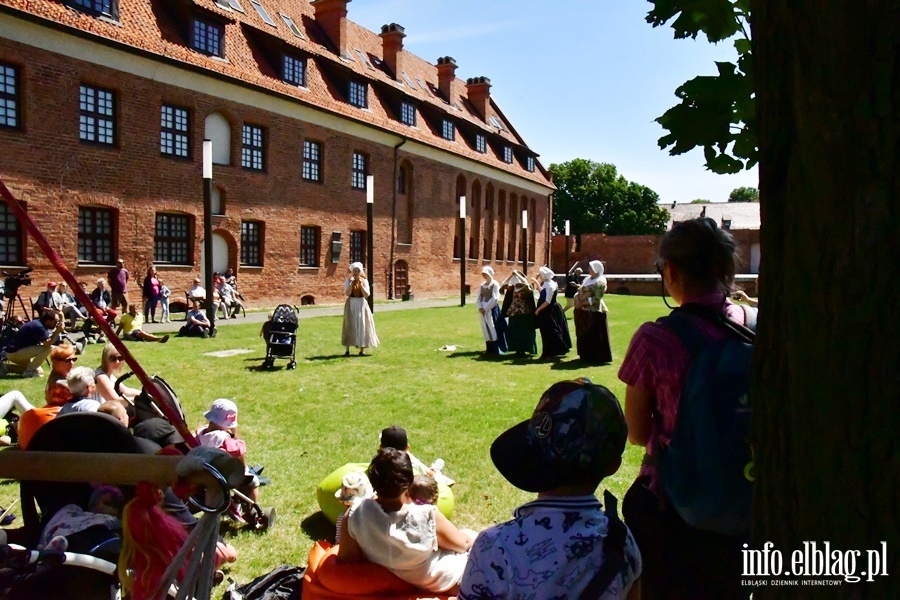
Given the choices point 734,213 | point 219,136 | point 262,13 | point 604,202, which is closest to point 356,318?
point 219,136

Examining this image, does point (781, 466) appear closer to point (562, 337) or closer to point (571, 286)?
point (562, 337)

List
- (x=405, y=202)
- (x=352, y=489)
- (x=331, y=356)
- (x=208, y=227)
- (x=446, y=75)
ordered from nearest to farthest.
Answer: (x=352, y=489), (x=331, y=356), (x=208, y=227), (x=405, y=202), (x=446, y=75)

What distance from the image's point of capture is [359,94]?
31453mm

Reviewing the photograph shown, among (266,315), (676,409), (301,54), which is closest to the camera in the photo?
(676,409)

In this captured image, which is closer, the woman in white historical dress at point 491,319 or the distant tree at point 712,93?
the distant tree at point 712,93

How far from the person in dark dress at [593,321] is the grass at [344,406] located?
299 mm

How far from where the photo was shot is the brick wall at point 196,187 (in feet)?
61.6

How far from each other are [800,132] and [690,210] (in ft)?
305

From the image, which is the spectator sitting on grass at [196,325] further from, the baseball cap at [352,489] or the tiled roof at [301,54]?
the baseball cap at [352,489]

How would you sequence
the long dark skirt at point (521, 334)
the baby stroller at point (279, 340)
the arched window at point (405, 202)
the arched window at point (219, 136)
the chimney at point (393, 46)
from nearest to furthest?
1. the baby stroller at point (279, 340)
2. the long dark skirt at point (521, 334)
3. the arched window at point (219, 136)
4. the arched window at point (405, 202)
5. the chimney at point (393, 46)

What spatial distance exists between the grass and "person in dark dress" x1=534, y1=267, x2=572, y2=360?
38 cm

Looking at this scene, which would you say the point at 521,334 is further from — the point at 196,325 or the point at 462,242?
the point at 462,242

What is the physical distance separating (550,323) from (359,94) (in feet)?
69.8

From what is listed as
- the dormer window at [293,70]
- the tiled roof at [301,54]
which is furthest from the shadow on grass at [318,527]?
the dormer window at [293,70]
